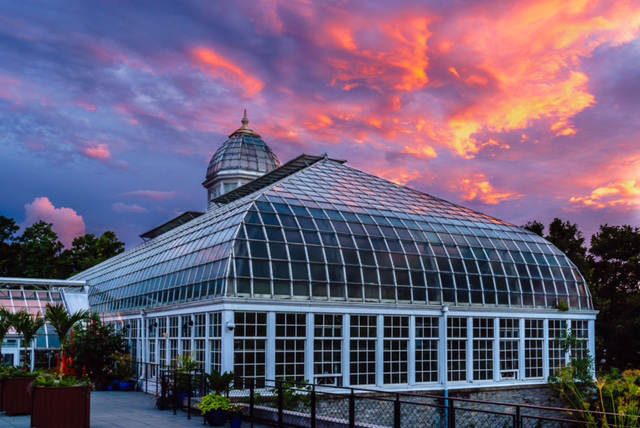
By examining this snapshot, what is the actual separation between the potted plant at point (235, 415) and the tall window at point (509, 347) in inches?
676

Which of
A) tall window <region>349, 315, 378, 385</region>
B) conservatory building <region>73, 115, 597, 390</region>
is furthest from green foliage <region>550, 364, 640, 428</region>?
tall window <region>349, 315, 378, 385</region>

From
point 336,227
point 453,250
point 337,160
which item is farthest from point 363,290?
point 337,160

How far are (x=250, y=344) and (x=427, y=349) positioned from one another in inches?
350

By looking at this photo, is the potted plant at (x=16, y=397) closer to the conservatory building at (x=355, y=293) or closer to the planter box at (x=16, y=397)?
the planter box at (x=16, y=397)

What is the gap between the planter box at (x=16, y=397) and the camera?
21922 mm

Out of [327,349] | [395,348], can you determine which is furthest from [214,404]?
[395,348]

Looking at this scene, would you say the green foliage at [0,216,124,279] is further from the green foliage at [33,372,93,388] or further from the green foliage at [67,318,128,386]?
the green foliage at [33,372,93,388]

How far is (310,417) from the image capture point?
1927 cm

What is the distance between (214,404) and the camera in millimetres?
20219

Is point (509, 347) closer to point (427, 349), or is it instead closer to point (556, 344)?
point (556, 344)

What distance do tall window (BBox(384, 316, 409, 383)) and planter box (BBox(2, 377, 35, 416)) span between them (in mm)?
14367

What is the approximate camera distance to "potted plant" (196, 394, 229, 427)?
2020 centimetres

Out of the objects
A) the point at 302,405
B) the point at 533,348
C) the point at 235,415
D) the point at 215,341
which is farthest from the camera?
the point at 533,348

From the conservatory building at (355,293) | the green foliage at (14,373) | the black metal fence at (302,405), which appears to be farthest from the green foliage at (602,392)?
the green foliage at (14,373)
